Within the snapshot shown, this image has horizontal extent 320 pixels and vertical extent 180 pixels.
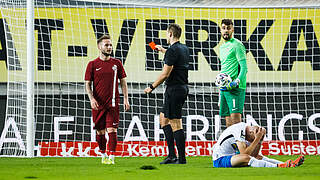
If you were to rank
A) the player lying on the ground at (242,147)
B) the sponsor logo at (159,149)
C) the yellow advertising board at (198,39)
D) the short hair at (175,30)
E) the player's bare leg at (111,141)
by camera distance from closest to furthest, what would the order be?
1. the player lying on the ground at (242,147)
2. the short hair at (175,30)
3. the player's bare leg at (111,141)
4. the sponsor logo at (159,149)
5. the yellow advertising board at (198,39)

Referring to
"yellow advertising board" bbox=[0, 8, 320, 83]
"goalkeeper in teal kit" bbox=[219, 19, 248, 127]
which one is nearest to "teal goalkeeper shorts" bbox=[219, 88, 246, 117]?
"goalkeeper in teal kit" bbox=[219, 19, 248, 127]

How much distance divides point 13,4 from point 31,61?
1215 mm

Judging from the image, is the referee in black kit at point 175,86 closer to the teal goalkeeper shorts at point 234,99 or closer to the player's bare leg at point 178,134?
the player's bare leg at point 178,134

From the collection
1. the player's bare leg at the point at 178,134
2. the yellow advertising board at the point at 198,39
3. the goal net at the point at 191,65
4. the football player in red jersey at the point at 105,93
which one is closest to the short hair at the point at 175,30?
the football player in red jersey at the point at 105,93

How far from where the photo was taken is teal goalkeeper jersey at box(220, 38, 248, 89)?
249 inches

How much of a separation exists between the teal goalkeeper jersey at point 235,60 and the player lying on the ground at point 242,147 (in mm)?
936

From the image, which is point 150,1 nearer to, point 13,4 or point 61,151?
point 13,4

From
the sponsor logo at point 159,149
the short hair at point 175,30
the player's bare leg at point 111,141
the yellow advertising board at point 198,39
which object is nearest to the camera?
the short hair at point 175,30

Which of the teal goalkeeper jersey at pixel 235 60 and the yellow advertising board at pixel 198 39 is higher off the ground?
the yellow advertising board at pixel 198 39

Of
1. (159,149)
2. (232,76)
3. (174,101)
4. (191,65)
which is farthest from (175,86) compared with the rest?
(191,65)

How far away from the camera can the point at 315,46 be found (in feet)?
38.8

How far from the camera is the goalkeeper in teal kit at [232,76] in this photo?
628 cm

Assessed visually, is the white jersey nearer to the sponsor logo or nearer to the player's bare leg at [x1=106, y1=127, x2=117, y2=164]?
the player's bare leg at [x1=106, y1=127, x2=117, y2=164]

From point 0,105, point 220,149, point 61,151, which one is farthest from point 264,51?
point 220,149
